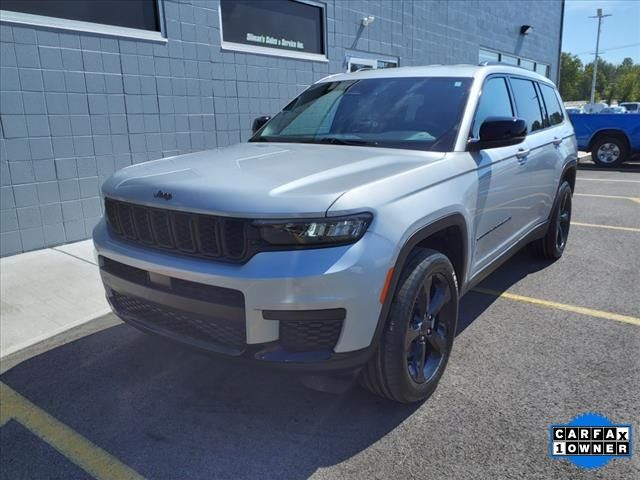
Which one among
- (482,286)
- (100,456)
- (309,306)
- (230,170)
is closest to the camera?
(309,306)

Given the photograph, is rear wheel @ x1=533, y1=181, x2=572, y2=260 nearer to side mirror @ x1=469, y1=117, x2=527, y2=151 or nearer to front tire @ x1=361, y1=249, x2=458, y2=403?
side mirror @ x1=469, y1=117, x2=527, y2=151

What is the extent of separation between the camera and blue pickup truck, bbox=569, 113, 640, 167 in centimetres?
1329

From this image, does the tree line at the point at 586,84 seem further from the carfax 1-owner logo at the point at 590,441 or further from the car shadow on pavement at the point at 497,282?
the carfax 1-owner logo at the point at 590,441

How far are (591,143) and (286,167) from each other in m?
13.6

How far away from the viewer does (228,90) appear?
308 inches

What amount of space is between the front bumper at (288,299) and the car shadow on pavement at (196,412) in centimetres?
15

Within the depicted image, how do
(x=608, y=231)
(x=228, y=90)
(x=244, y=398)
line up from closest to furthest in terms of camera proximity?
(x=244, y=398) < (x=608, y=231) < (x=228, y=90)

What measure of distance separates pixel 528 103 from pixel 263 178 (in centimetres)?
307

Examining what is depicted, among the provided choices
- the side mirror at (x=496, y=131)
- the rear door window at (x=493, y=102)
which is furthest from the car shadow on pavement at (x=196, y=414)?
the rear door window at (x=493, y=102)

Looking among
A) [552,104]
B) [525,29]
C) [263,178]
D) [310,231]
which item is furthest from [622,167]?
[310,231]

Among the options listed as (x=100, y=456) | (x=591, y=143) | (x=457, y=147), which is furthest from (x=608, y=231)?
(x=591, y=143)

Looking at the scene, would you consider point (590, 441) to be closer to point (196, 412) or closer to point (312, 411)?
point (312, 411)

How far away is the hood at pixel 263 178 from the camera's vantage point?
231 cm

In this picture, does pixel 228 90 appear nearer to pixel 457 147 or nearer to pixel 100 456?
pixel 457 147
